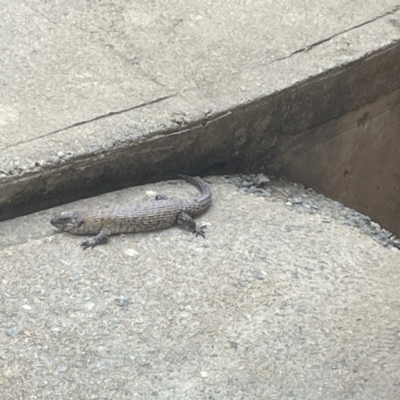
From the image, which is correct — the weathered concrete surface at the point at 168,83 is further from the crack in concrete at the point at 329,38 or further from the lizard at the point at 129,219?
the lizard at the point at 129,219

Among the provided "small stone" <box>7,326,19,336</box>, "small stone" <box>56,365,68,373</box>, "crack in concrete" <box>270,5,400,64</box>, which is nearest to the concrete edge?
"crack in concrete" <box>270,5,400,64</box>

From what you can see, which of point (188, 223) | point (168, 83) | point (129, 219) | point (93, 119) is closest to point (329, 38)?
point (168, 83)

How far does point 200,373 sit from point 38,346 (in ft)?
1.82

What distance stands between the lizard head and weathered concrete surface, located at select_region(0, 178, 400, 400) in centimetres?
4

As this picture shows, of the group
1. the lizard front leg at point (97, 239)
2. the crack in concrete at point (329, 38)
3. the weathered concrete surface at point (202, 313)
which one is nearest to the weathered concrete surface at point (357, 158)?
the crack in concrete at point (329, 38)

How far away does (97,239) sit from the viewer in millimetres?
3299

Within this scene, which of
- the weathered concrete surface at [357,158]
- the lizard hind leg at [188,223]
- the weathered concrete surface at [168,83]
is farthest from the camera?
the weathered concrete surface at [357,158]

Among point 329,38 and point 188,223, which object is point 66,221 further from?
point 329,38

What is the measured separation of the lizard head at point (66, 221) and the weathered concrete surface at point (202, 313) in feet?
0.14

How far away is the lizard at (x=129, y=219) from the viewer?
10.9ft

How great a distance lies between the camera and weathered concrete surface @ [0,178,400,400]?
274 centimetres

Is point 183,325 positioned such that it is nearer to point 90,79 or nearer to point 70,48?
point 90,79

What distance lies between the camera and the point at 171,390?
2693mm

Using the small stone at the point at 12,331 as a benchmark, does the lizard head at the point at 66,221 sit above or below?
above
